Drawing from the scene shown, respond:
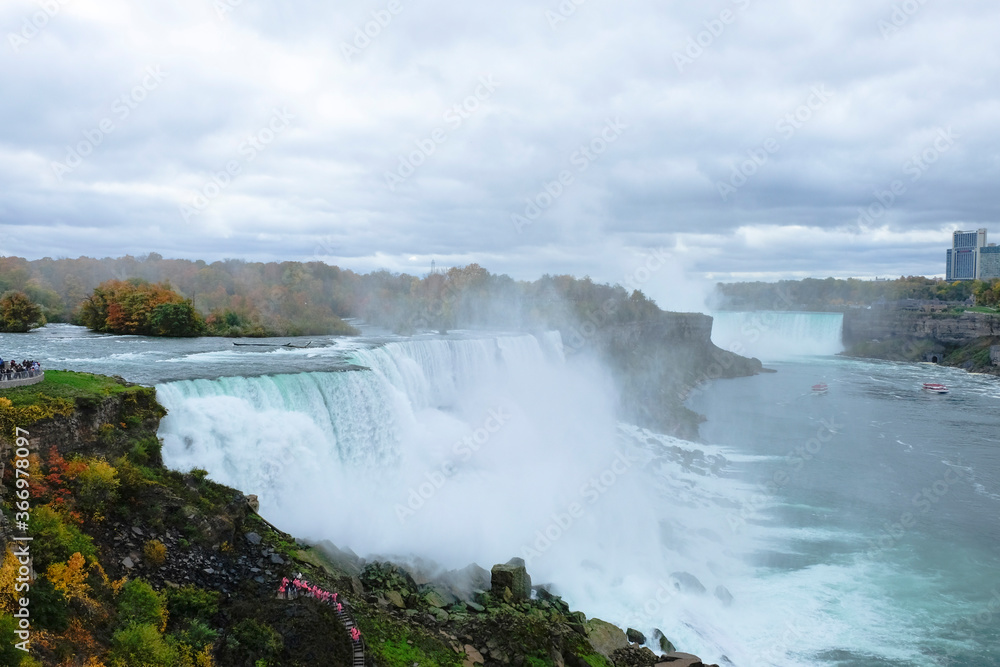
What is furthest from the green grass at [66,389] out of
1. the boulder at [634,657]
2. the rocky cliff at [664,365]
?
the rocky cliff at [664,365]

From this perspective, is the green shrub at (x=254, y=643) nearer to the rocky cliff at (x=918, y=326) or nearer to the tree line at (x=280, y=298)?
the tree line at (x=280, y=298)

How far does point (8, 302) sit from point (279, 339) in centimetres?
1388

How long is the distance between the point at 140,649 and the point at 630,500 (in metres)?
20.4

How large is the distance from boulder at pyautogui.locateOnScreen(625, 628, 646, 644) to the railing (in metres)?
15.1

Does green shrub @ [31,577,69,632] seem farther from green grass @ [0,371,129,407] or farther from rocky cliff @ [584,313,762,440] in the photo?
rocky cliff @ [584,313,762,440]

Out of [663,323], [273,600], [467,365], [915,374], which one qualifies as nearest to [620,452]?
[467,365]

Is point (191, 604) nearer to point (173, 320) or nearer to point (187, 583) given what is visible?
point (187, 583)

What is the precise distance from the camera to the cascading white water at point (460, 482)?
17.2 metres

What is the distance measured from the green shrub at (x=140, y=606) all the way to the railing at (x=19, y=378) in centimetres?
647

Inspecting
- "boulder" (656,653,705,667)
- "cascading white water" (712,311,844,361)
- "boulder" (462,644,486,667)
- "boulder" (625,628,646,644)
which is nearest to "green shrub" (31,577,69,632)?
"boulder" (462,644,486,667)

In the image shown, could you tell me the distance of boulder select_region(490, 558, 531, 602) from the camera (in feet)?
50.9

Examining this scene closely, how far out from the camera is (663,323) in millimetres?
61281

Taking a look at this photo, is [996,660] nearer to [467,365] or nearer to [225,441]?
[225,441]

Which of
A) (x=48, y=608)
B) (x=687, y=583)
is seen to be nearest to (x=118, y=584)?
(x=48, y=608)
